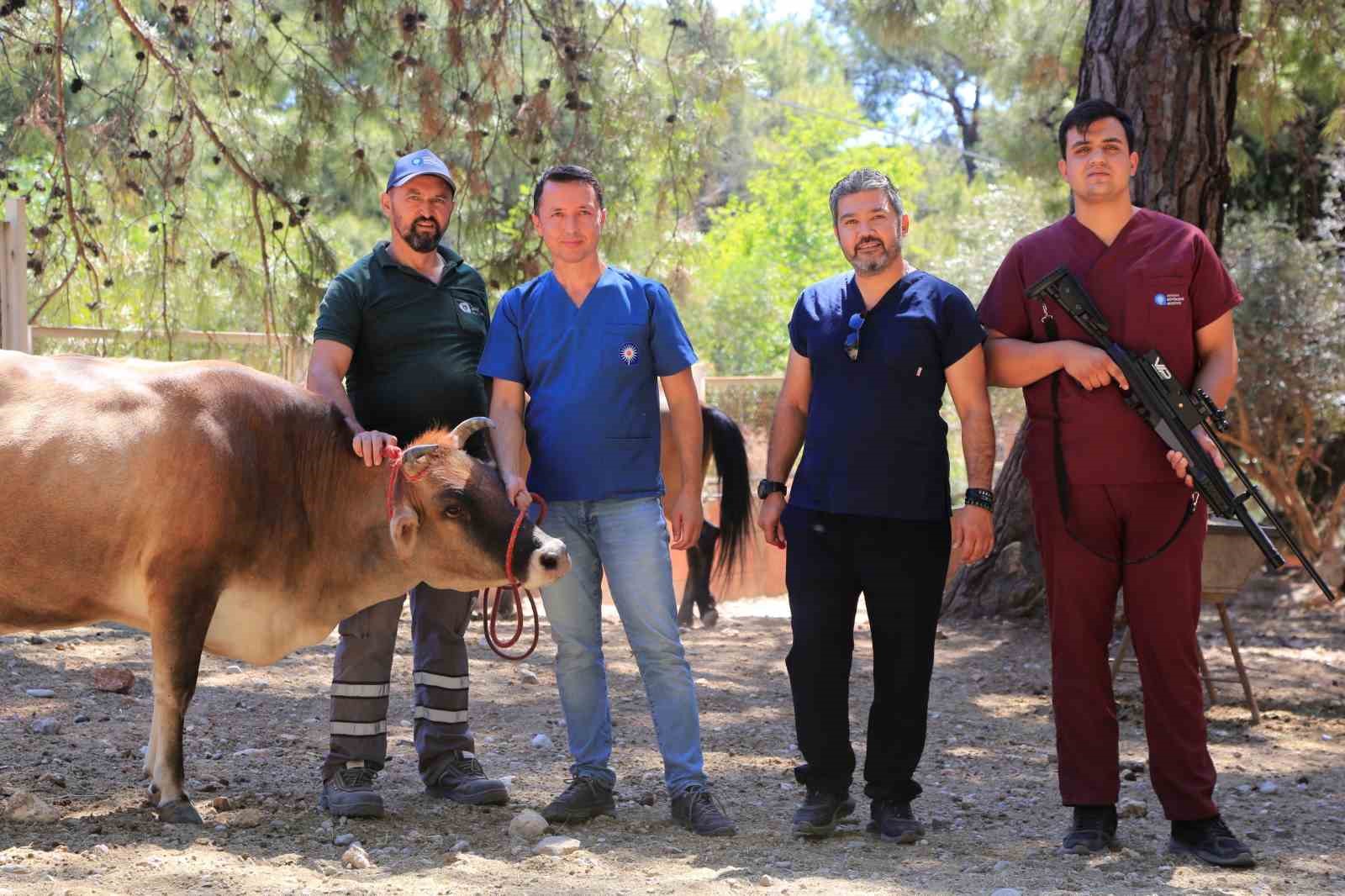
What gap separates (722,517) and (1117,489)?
5776 mm

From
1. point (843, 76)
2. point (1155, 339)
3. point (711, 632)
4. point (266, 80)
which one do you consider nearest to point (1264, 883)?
point (1155, 339)

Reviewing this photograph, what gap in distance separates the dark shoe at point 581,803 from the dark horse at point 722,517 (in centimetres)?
494

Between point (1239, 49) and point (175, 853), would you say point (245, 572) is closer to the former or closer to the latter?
point (175, 853)

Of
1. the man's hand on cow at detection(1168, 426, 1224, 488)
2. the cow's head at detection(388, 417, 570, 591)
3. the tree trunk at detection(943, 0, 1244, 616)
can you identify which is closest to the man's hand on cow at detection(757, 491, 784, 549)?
the cow's head at detection(388, 417, 570, 591)

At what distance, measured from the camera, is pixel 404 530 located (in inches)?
182

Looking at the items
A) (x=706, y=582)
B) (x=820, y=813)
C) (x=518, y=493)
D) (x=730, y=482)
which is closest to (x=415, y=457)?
(x=518, y=493)

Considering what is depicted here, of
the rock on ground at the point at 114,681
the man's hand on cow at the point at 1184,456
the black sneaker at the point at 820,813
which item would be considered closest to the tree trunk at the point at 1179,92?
the man's hand on cow at the point at 1184,456

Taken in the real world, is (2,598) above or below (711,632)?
above

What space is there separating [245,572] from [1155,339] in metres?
2.89

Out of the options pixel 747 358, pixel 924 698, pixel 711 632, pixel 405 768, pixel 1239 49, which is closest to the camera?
pixel 924 698

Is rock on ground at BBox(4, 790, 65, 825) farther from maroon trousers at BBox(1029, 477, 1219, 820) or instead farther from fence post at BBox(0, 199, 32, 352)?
fence post at BBox(0, 199, 32, 352)

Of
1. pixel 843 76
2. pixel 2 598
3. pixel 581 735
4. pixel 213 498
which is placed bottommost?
pixel 581 735

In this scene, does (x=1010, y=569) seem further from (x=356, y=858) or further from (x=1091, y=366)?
(x=356, y=858)

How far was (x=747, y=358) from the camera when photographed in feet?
81.8
